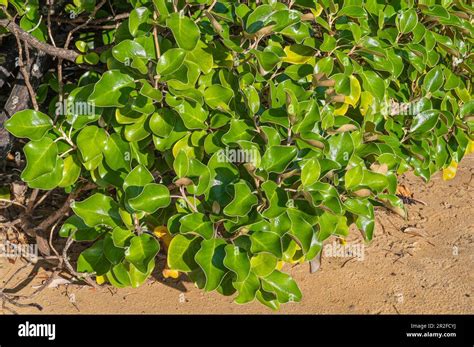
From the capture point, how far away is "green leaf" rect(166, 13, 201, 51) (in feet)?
9.07

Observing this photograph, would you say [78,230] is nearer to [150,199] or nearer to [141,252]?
[141,252]

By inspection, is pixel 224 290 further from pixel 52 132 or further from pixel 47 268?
pixel 47 268

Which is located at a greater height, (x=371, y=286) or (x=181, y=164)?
(x=181, y=164)

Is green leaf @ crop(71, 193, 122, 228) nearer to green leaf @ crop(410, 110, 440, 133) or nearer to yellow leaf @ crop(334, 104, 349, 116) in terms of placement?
yellow leaf @ crop(334, 104, 349, 116)

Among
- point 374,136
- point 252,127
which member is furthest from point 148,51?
point 374,136

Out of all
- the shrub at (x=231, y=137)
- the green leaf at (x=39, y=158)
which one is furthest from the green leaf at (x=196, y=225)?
the green leaf at (x=39, y=158)

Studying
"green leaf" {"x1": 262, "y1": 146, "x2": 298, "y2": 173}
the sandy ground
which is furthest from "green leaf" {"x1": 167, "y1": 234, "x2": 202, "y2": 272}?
the sandy ground

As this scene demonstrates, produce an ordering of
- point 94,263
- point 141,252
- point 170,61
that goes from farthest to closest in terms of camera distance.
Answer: point 94,263 < point 141,252 < point 170,61

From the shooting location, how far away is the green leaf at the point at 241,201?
2.72 meters

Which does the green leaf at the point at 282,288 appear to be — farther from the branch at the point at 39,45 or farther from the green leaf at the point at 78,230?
the branch at the point at 39,45

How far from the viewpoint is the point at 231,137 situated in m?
2.88

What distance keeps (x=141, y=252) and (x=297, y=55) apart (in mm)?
1180

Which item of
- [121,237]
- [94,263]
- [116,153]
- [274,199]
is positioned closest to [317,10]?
[274,199]

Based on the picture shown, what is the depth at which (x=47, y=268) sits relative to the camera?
383cm
